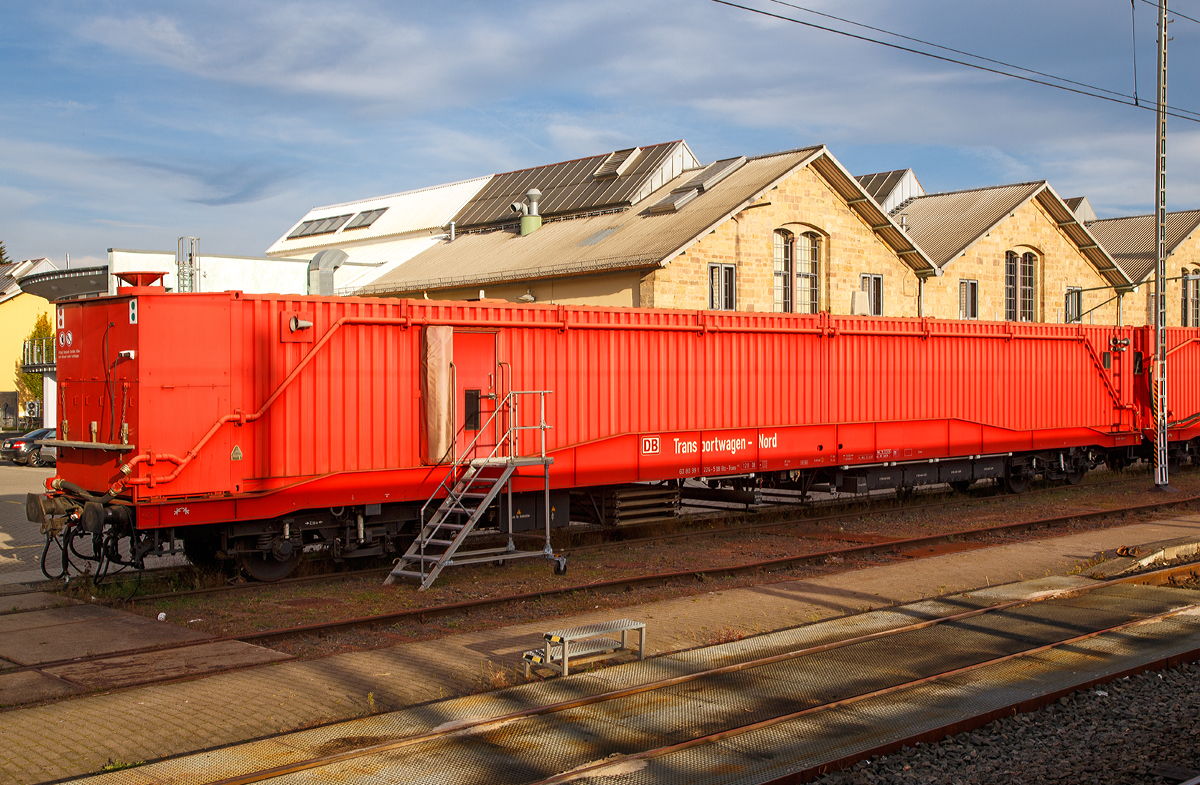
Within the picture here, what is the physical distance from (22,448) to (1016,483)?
31.2 metres

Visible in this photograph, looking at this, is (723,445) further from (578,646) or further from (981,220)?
(981,220)

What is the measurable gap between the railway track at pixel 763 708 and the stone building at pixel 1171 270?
37189mm

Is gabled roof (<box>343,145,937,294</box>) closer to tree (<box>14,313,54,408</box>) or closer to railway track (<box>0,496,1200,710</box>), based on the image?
railway track (<box>0,496,1200,710</box>)

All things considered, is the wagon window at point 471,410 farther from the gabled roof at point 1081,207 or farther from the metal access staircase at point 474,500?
the gabled roof at point 1081,207

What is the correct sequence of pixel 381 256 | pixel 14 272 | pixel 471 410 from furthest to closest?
pixel 14 272 < pixel 381 256 < pixel 471 410

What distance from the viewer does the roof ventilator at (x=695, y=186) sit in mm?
30344

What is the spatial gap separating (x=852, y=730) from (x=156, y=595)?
8273 mm

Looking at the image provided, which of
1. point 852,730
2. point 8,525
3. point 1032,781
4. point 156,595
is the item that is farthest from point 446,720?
point 8,525

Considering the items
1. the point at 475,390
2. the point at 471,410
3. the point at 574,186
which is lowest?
the point at 471,410

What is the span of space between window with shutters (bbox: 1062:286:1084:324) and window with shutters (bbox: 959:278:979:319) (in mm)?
5192

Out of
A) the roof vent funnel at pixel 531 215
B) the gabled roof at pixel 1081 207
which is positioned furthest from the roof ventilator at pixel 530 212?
the gabled roof at pixel 1081 207

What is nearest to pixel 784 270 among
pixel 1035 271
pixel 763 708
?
pixel 1035 271

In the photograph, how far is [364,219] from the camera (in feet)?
173

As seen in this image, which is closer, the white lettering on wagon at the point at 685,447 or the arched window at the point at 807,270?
the white lettering on wagon at the point at 685,447
